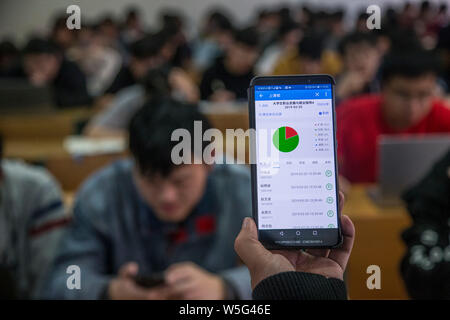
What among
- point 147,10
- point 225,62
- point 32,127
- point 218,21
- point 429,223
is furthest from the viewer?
point 147,10

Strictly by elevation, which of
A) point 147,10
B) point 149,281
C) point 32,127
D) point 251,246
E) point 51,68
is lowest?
point 149,281

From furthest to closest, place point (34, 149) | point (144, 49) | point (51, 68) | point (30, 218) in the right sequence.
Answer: point (51, 68), point (144, 49), point (34, 149), point (30, 218)

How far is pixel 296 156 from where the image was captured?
369 mm

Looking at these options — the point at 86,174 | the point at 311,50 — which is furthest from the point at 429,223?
the point at 86,174

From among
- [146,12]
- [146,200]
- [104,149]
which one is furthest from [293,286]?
[146,12]

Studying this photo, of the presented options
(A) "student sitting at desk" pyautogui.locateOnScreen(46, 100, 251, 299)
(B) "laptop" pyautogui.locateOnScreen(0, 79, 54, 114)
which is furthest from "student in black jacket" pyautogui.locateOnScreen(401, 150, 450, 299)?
(B) "laptop" pyautogui.locateOnScreen(0, 79, 54, 114)

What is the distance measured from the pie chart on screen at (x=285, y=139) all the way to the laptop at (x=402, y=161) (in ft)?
4.40

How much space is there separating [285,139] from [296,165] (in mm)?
18

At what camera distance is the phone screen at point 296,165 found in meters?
0.37

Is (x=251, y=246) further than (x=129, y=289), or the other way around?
(x=129, y=289)

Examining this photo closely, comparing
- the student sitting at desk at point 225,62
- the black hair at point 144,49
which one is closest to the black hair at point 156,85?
the student sitting at desk at point 225,62

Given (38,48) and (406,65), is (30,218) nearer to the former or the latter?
(406,65)
